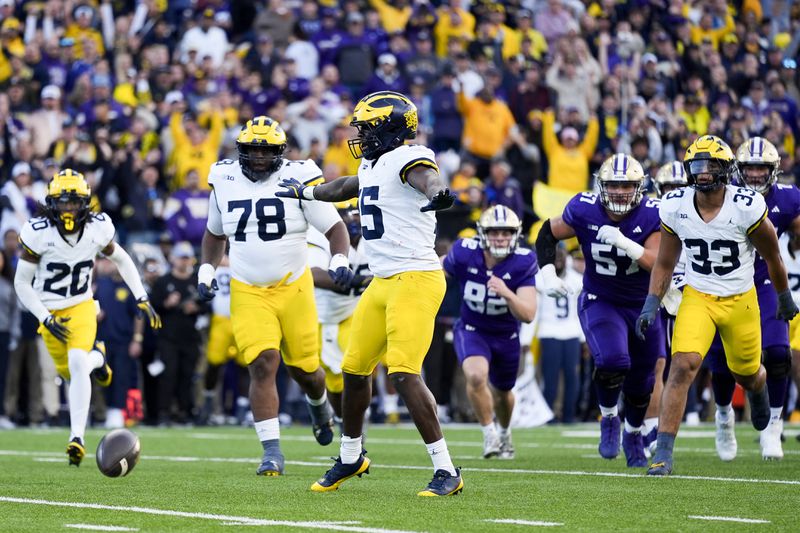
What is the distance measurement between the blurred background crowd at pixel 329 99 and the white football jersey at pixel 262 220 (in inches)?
260

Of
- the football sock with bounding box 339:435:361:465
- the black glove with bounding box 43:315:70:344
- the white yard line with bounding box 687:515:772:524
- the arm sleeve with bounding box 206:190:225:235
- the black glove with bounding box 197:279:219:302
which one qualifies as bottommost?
the football sock with bounding box 339:435:361:465

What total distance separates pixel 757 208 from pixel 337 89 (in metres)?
9.99

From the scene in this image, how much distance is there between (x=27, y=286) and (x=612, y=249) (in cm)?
398

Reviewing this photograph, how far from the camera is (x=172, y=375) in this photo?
617 inches

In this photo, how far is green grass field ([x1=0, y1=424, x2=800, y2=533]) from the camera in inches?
249

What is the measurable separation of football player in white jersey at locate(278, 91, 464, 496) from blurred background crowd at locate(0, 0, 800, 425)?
813 cm

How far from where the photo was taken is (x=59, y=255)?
1006cm

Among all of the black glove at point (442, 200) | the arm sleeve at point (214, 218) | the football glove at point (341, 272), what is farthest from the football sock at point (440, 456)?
the arm sleeve at point (214, 218)

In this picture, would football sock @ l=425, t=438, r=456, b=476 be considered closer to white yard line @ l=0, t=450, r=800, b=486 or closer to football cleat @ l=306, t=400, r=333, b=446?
white yard line @ l=0, t=450, r=800, b=486

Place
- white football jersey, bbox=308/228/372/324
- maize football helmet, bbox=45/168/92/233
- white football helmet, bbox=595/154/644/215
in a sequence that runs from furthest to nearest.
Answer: white football jersey, bbox=308/228/372/324, maize football helmet, bbox=45/168/92/233, white football helmet, bbox=595/154/644/215

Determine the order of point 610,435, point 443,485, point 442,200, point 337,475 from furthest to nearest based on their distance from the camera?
point 610,435
point 337,475
point 443,485
point 442,200

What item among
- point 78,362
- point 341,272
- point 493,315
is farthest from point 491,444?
point 78,362

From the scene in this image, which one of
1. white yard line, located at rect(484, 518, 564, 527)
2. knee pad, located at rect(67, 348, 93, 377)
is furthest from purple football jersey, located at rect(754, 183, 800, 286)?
knee pad, located at rect(67, 348, 93, 377)

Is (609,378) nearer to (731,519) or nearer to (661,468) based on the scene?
(661,468)
